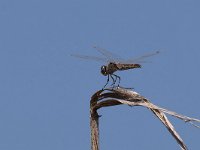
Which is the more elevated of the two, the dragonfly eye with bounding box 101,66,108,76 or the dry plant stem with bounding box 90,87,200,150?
the dragonfly eye with bounding box 101,66,108,76

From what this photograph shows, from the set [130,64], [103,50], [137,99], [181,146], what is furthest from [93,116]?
[130,64]

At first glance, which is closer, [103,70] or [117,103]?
[117,103]

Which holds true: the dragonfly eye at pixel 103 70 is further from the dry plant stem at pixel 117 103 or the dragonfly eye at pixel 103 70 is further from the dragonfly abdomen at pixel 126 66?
the dry plant stem at pixel 117 103

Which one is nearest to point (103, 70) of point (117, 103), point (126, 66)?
point (126, 66)

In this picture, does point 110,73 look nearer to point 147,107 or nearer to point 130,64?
point 130,64

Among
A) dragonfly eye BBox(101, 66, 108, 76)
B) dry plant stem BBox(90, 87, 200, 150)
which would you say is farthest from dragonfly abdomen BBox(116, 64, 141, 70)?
dry plant stem BBox(90, 87, 200, 150)

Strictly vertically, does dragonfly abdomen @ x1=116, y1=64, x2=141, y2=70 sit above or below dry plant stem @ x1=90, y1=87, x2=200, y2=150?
above

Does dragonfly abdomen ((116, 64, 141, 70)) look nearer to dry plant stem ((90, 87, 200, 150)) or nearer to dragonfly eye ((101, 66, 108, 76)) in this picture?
dragonfly eye ((101, 66, 108, 76))

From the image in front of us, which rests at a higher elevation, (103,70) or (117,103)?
(103,70)

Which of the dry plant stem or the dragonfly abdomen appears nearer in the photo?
the dry plant stem

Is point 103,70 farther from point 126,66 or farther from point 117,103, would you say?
point 117,103

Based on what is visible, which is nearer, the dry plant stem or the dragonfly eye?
the dry plant stem

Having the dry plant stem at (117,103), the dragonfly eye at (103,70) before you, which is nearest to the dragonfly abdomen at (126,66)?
the dragonfly eye at (103,70)
